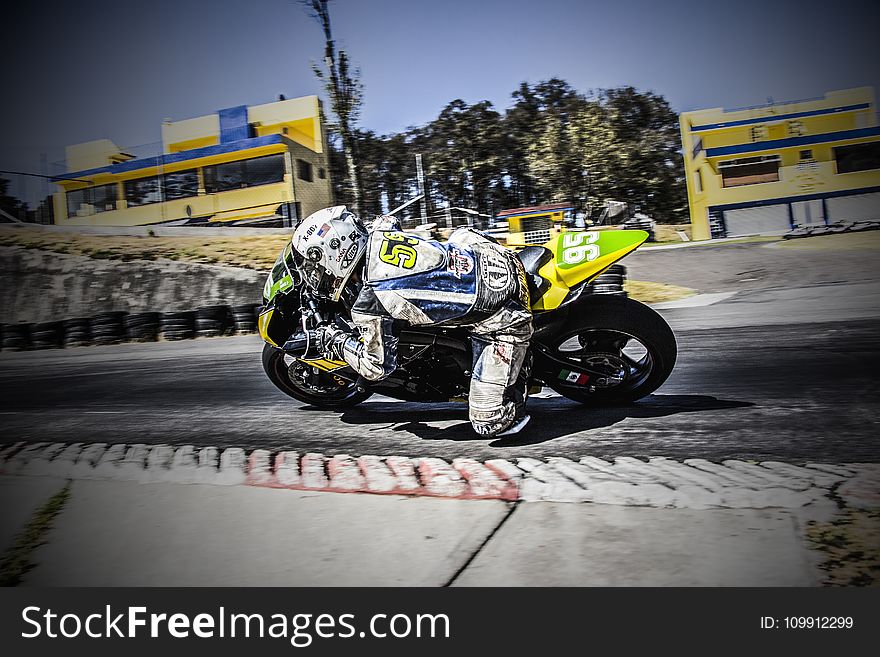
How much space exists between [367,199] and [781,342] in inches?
200

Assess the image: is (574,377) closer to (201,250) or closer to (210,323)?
(210,323)

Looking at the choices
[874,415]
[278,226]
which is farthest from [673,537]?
[278,226]

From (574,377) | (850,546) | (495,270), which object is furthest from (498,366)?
(850,546)

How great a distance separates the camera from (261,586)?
256 centimetres

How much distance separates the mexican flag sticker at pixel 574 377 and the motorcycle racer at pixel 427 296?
1.20 feet

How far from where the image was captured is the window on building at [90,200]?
12.7 metres

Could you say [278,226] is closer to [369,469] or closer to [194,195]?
[194,195]

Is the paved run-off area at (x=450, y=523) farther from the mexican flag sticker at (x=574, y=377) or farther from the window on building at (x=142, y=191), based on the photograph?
the window on building at (x=142, y=191)

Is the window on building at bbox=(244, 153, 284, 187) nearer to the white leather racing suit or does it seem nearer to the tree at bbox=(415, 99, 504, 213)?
the tree at bbox=(415, 99, 504, 213)

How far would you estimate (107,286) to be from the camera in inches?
506

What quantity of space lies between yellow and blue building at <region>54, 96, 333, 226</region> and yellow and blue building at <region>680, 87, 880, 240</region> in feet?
24.0

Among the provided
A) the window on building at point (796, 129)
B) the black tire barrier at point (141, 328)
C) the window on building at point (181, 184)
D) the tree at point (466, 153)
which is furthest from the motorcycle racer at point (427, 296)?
the window on building at point (796, 129)

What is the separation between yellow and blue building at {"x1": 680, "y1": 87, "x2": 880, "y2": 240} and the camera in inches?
450

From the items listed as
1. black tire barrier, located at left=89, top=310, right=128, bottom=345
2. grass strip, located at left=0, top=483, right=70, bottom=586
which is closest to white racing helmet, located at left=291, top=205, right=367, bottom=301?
grass strip, located at left=0, top=483, right=70, bottom=586
